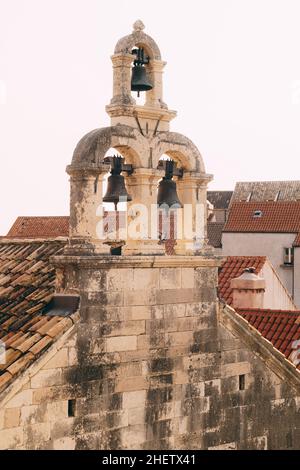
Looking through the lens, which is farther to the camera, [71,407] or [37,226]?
[37,226]

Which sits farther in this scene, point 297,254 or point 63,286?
point 297,254

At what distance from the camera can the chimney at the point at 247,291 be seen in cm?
1731

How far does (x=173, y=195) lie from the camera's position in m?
9.97

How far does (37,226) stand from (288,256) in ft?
64.2

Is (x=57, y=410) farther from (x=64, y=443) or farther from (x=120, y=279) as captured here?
(x=120, y=279)

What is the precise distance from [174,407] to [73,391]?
153 cm

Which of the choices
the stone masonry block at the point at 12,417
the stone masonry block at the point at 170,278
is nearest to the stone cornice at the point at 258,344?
the stone masonry block at the point at 170,278

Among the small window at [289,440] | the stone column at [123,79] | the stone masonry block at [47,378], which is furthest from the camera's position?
the small window at [289,440]

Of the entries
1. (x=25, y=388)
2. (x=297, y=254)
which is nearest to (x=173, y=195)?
(x=25, y=388)

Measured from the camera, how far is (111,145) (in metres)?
9.12

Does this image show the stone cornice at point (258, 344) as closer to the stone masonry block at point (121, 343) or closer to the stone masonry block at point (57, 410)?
the stone masonry block at point (121, 343)

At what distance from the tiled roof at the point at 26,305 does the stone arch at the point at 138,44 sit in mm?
2909

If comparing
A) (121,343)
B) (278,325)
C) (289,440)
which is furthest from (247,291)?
(121,343)
